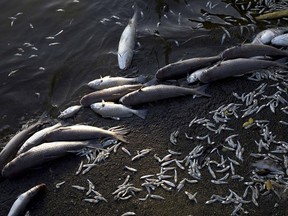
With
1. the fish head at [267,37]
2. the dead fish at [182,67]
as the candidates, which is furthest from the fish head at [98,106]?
the fish head at [267,37]

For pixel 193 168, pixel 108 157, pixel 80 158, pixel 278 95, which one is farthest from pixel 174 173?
pixel 278 95

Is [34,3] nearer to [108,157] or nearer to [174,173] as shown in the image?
[108,157]

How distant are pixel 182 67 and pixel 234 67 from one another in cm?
97

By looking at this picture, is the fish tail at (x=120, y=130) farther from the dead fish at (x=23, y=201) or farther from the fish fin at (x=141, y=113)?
the dead fish at (x=23, y=201)

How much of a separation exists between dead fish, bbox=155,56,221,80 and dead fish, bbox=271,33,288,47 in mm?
1230

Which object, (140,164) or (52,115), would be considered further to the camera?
(52,115)

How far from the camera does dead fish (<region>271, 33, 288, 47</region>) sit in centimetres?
816

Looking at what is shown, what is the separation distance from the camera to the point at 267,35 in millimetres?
8344

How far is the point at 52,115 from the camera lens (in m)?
8.27

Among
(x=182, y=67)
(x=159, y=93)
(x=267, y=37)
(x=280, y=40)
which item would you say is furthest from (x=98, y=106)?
(x=280, y=40)

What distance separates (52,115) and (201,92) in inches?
114

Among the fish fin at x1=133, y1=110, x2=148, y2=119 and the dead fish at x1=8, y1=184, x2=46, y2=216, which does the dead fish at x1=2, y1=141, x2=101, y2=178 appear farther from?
the fish fin at x1=133, y1=110, x2=148, y2=119

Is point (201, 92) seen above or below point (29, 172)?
above

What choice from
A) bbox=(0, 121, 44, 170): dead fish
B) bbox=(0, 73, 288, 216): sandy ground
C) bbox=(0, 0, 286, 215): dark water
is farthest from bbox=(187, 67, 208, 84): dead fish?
bbox=(0, 121, 44, 170): dead fish
